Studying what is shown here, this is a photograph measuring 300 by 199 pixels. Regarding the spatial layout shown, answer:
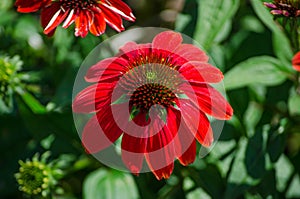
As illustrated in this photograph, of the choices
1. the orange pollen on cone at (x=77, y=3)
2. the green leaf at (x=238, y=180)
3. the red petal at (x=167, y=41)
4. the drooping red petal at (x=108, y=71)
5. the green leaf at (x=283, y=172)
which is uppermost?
the orange pollen on cone at (x=77, y=3)

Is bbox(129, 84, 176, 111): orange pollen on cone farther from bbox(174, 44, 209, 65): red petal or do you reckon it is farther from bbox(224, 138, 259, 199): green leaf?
bbox(224, 138, 259, 199): green leaf

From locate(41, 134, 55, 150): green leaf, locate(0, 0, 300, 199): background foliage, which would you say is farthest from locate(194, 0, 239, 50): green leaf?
locate(41, 134, 55, 150): green leaf

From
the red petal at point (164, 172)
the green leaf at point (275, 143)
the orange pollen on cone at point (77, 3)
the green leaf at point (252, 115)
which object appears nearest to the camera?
the red petal at point (164, 172)

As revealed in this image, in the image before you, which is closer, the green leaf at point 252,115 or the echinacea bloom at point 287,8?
the echinacea bloom at point 287,8

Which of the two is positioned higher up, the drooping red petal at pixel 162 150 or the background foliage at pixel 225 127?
the drooping red petal at pixel 162 150

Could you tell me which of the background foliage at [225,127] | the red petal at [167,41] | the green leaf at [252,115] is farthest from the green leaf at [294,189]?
the red petal at [167,41]

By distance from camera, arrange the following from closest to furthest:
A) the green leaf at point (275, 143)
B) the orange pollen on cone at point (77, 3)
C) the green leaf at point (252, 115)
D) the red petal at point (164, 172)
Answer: the red petal at point (164, 172) → the orange pollen on cone at point (77, 3) → the green leaf at point (275, 143) → the green leaf at point (252, 115)

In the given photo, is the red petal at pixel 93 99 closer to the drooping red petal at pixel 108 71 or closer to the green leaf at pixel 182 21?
the drooping red petal at pixel 108 71

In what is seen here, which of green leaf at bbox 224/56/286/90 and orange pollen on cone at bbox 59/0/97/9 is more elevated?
orange pollen on cone at bbox 59/0/97/9
